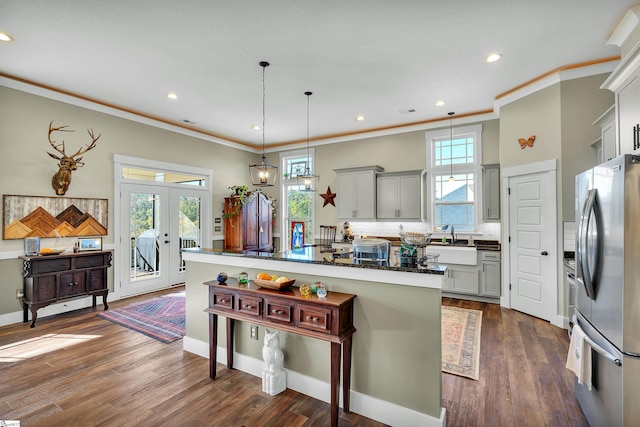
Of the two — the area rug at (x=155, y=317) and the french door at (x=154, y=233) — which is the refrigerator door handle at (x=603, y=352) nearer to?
the area rug at (x=155, y=317)

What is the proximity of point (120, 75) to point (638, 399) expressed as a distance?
568 centimetres

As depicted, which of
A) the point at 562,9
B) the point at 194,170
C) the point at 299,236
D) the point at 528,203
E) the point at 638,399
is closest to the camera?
the point at 638,399

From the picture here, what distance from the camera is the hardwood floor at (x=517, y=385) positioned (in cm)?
225

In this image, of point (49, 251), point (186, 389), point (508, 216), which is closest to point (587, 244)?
point (508, 216)

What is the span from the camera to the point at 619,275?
5.65ft

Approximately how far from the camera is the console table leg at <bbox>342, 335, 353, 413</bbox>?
223 cm

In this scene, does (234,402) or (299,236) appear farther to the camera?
(299,236)

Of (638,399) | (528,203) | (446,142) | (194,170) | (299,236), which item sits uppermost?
(446,142)

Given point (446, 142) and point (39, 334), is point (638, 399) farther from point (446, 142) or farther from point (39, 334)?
point (39, 334)

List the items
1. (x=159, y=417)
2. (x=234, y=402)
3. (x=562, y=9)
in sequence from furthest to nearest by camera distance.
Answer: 1. (x=562, y=9)
2. (x=234, y=402)
3. (x=159, y=417)

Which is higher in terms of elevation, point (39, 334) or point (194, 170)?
point (194, 170)

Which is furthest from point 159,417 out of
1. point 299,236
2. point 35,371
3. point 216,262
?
point 299,236

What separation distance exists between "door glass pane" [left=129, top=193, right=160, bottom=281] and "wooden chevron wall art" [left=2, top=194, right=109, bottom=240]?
0.51 metres

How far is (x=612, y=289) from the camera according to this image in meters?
1.79
